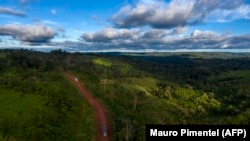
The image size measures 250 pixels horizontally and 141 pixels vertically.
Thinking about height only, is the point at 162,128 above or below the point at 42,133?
above

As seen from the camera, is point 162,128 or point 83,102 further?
point 83,102

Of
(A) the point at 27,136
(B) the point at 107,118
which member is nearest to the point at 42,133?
(A) the point at 27,136

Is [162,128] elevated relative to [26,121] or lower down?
elevated

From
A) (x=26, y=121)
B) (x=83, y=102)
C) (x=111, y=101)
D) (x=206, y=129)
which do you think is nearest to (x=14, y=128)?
(x=26, y=121)

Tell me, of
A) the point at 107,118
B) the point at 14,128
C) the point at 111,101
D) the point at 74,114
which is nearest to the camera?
the point at 14,128

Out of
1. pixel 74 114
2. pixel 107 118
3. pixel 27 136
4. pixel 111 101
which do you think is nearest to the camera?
pixel 27 136

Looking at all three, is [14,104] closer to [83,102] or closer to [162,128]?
[83,102]

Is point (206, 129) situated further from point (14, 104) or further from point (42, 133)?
point (14, 104)

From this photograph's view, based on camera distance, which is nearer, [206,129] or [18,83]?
[206,129]

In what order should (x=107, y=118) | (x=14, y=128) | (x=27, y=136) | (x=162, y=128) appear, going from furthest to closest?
1. (x=107, y=118)
2. (x=14, y=128)
3. (x=27, y=136)
4. (x=162, y=128)
